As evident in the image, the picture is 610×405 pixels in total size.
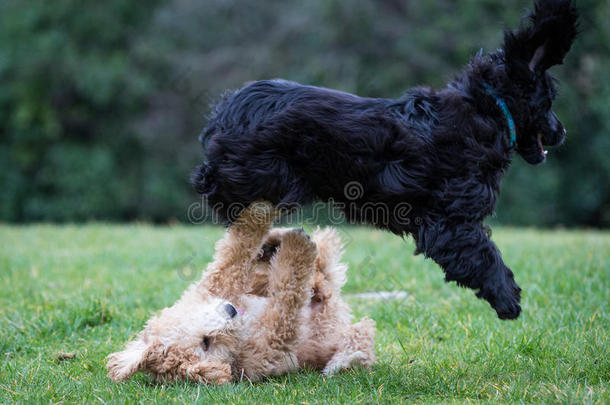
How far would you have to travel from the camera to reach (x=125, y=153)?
800 inches

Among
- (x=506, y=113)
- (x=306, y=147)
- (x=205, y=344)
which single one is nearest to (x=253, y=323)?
(x=205, y=344)

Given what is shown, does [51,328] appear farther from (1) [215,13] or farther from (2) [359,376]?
(1) [215,13]

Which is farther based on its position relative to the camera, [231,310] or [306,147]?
[231,310]

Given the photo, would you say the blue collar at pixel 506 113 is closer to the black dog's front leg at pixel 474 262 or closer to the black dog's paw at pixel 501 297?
the black dog's front leg at pixel 474 262

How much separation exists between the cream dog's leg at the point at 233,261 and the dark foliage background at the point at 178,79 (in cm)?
1430

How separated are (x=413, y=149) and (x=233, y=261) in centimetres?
127

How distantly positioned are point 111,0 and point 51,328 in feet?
58.0

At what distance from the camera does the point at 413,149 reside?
315 centimetres

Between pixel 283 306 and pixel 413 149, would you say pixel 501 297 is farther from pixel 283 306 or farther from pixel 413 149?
pixel 283 306

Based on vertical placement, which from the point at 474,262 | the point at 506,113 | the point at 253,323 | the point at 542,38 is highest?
the point at 542,38

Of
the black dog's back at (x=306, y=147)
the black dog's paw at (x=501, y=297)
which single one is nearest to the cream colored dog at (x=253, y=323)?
the black dog's back at (x=306, y=147)

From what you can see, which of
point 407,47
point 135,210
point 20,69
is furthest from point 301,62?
point 20,69

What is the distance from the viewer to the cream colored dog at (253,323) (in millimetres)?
3406

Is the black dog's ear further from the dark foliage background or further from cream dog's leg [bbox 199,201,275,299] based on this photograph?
the dark foliage background
